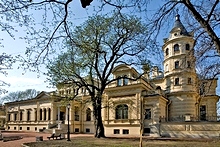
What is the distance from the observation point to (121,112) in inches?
1433

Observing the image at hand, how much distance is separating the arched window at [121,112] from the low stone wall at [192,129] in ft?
24.4

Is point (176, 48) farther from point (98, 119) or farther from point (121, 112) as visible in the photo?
point (98, 119)

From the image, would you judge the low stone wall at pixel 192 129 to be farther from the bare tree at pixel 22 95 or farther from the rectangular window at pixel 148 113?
the bare tree at pixel 22 95

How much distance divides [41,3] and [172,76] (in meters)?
32.4

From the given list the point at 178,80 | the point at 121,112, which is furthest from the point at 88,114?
the point at 178,80

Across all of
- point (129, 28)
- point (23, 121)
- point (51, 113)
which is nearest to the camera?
point (129, 28)

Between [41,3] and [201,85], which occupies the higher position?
[41,3]

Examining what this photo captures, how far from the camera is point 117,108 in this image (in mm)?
36969

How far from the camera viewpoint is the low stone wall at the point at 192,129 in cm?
2661

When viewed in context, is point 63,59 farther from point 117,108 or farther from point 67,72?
point 117,108

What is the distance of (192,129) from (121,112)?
1168 centimetres

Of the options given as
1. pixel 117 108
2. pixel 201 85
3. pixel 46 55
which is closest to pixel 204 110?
pixel 117 108

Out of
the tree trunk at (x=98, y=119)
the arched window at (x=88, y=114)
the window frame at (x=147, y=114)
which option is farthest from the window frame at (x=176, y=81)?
the arched window at (x=88, y=114)

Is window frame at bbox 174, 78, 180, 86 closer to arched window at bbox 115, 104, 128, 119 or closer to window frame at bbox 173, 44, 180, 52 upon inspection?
window frame at bbox 173, 44, 180, 52
